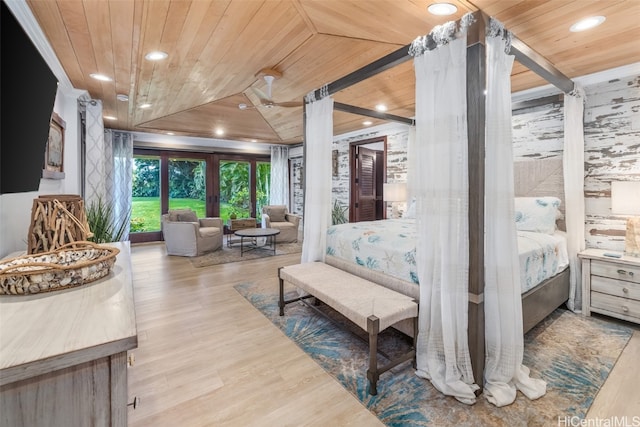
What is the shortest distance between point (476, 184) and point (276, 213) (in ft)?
18.1

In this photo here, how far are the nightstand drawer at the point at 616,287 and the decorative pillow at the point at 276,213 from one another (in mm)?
5515

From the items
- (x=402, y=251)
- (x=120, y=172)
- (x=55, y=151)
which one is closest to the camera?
(x=402, y=251)

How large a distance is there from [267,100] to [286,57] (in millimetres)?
1061

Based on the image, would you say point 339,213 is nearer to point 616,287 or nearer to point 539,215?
point 539,215

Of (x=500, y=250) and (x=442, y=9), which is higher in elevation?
(x=442, y=9)

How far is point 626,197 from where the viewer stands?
2598 millimetres

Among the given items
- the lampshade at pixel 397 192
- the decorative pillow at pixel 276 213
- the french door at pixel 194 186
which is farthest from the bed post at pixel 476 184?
the french door at pixel 194 186

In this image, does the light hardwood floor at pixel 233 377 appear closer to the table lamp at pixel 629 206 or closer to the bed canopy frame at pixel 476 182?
the bed canopy frame at pixel 476 182

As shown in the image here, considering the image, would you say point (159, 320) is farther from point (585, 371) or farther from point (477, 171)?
point (585, 371)

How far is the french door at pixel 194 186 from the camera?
6809 mm

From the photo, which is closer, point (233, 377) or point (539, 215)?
point (233, 377)

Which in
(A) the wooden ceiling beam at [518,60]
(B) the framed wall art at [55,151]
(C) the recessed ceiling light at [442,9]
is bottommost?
(B) the framed wall art at [55,151]

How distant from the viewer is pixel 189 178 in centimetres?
729

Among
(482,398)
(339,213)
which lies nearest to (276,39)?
(482,398)
